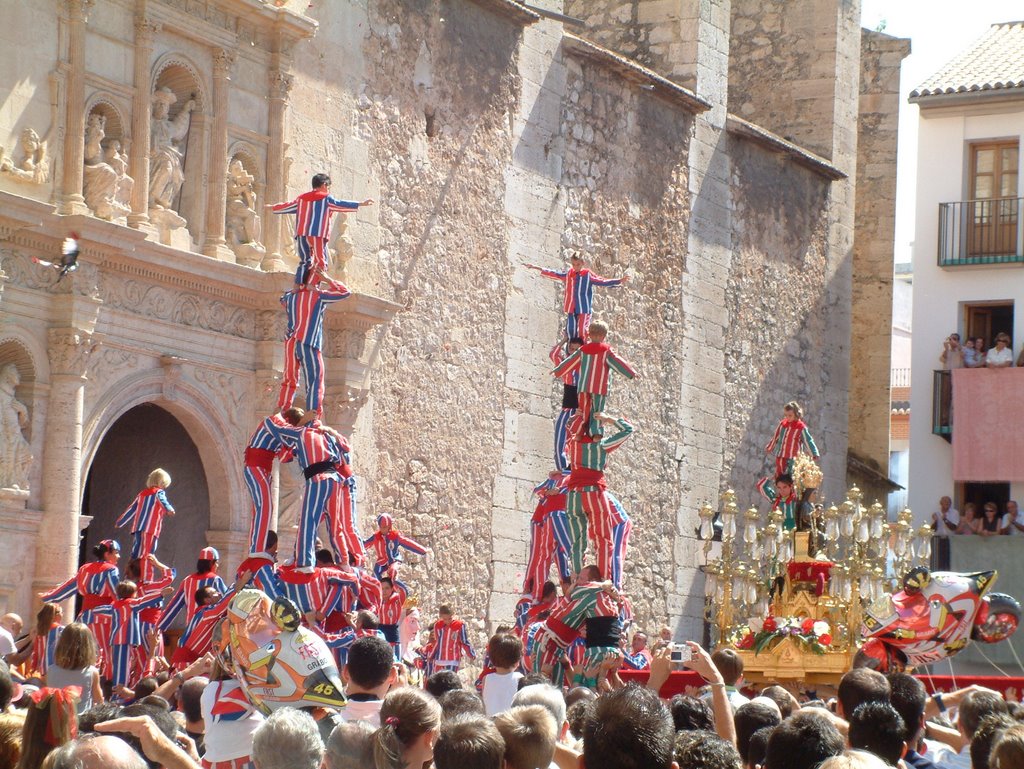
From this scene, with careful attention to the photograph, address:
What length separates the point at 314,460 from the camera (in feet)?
40.5

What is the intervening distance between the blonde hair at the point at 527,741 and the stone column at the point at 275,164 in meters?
11.8

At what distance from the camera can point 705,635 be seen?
23.0m

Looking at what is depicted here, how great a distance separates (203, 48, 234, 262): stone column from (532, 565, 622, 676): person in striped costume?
16.2 ft

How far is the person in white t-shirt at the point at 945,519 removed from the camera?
25047mm

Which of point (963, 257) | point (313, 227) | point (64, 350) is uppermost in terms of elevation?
point (963, 257)

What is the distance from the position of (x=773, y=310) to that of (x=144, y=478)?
10.5 m

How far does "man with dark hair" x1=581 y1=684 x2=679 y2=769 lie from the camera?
4.41 m

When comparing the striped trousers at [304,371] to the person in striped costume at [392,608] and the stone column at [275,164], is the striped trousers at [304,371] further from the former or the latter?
the stone column at [275,164]

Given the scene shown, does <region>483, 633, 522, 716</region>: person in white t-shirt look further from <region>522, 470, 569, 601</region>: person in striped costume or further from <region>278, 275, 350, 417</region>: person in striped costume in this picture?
<region>522, 470, 569, 601</region>: person in striped costume

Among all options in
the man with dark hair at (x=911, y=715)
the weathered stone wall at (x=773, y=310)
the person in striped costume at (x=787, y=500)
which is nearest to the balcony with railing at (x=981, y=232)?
the weathered stone wall at (x=773, y=310)

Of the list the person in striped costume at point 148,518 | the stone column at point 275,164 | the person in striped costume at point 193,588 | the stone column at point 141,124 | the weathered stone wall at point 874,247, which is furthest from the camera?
the weathered stone wall at point 874,247

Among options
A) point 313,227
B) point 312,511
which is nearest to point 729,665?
point 312,511

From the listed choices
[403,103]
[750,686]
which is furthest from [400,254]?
[750,686]

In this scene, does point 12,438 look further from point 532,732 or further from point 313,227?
point 532,732
